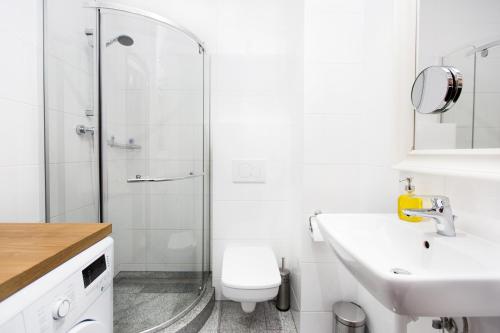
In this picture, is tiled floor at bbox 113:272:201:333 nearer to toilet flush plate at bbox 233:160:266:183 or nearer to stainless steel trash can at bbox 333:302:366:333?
toilet flush plate at bbox 233:160:266:183

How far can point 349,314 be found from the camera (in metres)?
1.29

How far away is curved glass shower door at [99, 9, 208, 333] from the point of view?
1.29m

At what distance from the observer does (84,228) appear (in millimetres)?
856

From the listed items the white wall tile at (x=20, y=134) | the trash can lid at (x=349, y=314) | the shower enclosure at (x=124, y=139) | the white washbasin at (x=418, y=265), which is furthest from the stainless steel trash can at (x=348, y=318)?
the white wall tile at (x=20, y=134)

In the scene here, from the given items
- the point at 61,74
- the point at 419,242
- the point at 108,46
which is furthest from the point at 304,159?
the point at 61,74

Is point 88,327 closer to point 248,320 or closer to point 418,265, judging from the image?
point 418,265

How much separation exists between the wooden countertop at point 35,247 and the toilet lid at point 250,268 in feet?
2.22

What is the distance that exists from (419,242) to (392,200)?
0.43m

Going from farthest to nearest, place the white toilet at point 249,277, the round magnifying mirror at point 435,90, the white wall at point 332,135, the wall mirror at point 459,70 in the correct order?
the white wall at point 332,135 → the white toilet at point 249,277 → the round magnifying mirror at point 435,90 → the wall mirror at point 459,70

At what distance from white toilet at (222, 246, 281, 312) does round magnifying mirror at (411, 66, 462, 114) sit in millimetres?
1038

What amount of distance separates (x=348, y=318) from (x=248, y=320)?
62 cm

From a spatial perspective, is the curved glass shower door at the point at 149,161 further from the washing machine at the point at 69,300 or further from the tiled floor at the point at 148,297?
the washing machine at the point at 69,300

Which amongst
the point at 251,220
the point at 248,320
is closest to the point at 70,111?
the point at 251,220

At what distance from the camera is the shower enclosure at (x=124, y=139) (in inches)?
50.3
